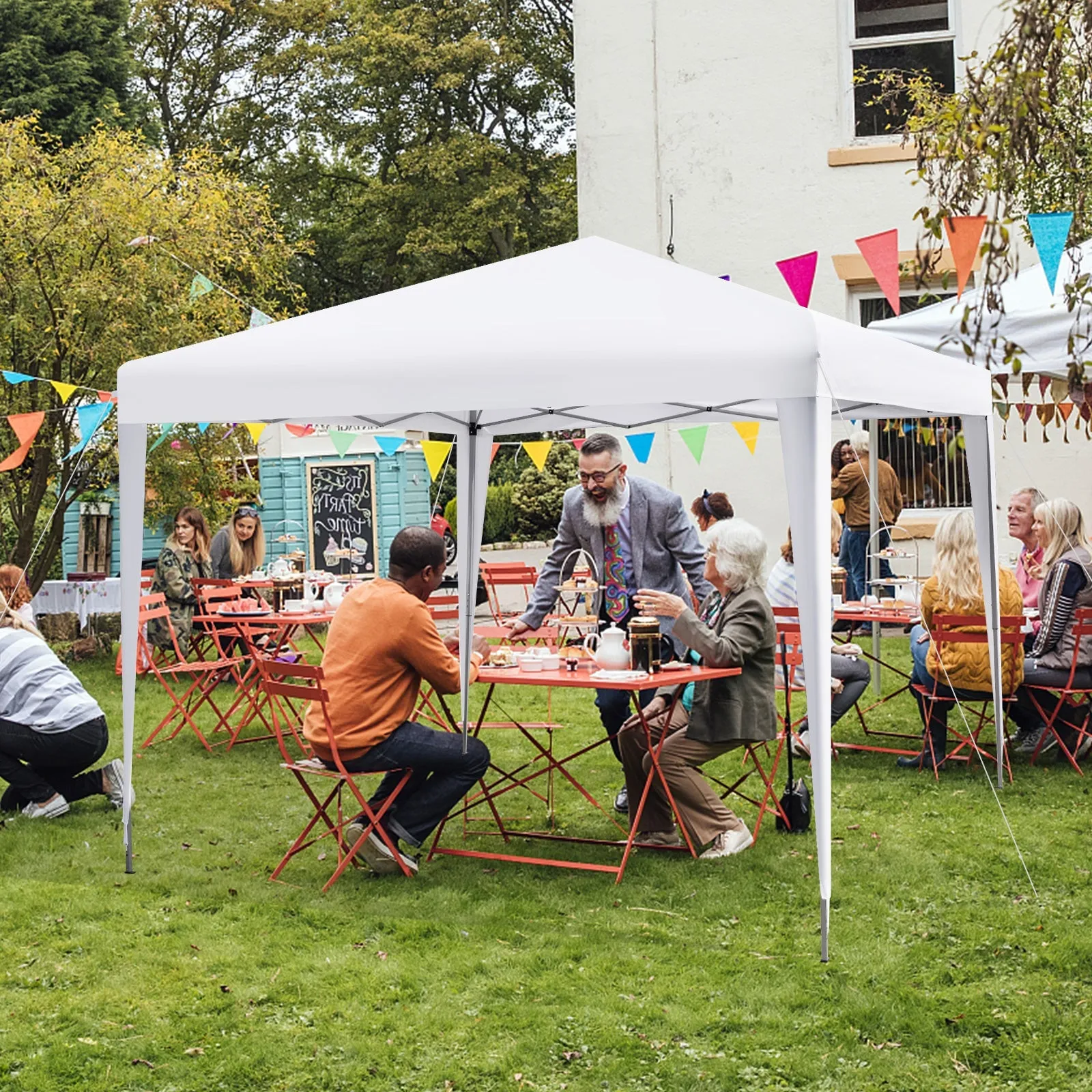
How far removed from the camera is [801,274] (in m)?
7.17

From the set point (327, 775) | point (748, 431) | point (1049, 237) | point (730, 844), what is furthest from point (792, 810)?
point (748, 431)

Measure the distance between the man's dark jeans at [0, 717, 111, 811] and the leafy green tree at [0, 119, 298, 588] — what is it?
17.4ft

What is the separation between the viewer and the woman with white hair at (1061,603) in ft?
23.7

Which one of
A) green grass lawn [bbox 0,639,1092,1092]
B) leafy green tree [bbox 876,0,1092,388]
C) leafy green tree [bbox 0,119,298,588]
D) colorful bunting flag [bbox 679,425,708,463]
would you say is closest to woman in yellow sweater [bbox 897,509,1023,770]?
green grass lawn [bbox 0,639,1092,1092]

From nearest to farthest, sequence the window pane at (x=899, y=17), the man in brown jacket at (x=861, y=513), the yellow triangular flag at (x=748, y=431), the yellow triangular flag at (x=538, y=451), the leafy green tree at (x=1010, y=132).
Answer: the leafy green tree at (x=1010, y=132) → the yellow triangular flag at (x=748, y=431) → the man in brown jacket at (x=861, y=513) → the yellow triangular flag at (x=538, y=451) → the window pane at (x=899, y=17)

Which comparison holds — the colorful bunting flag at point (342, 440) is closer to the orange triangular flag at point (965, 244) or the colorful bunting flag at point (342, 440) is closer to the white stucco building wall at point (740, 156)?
the white stucco building wall at point (740, 156)

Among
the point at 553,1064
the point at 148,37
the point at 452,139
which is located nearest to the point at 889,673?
the point at 553,1064

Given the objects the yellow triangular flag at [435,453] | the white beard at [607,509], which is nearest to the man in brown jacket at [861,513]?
the yellow triangular flag at [435,453]

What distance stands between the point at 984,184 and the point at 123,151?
10.2m

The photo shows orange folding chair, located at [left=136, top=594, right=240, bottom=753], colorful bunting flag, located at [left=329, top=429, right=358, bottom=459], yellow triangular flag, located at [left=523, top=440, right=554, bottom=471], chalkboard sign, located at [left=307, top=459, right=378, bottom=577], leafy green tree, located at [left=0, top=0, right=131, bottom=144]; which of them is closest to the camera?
orange folding chair, located at [left=136, top=594, right=240, bottom=753]

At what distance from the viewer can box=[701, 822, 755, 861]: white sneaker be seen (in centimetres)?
588

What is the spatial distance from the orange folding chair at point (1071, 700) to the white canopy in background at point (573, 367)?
1720mm

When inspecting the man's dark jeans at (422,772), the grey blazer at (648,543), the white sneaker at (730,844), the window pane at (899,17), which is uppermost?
the window pane at (899,17)

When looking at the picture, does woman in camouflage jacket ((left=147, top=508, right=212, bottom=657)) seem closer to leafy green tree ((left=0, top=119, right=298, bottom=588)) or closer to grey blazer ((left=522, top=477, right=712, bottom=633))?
leafy green tree ((left=0, top=119, right=298, bottom=588))
